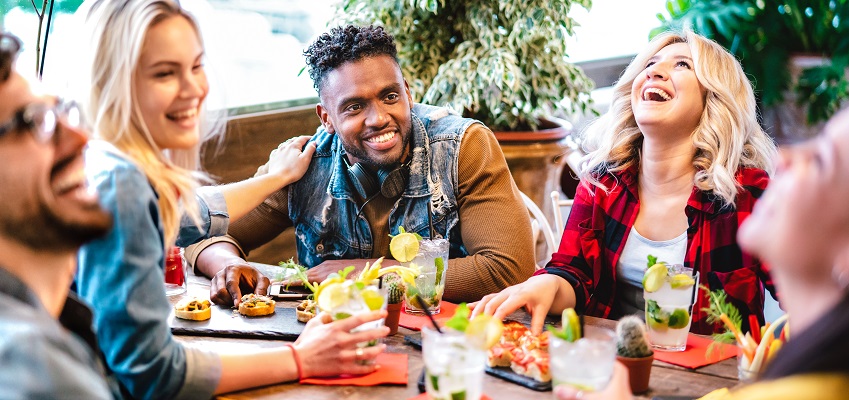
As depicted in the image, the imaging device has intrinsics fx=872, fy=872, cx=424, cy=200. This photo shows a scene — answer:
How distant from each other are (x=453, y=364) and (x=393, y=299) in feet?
1.73

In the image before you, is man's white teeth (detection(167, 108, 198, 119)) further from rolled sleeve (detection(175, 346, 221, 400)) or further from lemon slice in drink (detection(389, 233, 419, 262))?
lemon slice in drink (detection(389, 233, 419, 262))

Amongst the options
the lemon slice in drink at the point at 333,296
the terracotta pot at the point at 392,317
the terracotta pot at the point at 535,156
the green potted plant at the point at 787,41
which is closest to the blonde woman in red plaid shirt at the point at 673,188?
the terracotta pot at the point at 392,317

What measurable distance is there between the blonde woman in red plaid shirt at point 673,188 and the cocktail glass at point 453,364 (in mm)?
754

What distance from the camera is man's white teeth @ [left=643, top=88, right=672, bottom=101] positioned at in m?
2.46

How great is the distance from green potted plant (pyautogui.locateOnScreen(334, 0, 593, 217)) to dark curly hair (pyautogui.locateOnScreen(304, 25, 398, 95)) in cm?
132

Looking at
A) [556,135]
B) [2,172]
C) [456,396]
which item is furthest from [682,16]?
[2,172]

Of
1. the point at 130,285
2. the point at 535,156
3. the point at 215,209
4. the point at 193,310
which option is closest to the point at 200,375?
the point at 130,285

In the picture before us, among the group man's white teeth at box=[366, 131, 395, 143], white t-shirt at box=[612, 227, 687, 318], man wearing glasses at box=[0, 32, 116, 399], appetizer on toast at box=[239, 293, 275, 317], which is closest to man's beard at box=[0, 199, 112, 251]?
man wearing glasses at box=[0, 32, 116, 399]

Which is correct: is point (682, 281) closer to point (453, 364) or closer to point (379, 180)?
point (453, 364)

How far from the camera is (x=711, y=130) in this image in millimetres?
2412

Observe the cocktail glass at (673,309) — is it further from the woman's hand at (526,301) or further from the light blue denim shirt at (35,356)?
the light blue denim shirt at (35,356)

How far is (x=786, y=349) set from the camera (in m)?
1.11

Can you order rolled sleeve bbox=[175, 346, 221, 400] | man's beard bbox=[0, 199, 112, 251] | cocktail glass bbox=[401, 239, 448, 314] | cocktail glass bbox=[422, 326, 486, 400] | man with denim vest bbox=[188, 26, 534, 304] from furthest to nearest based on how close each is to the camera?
man with denim vest bbox=[188, 26, 534, 304]
cocktail glass bbox=[401, 239, 448, 314]
rolled sleeve bbox=[175, 346, 221, 400]
cocktail glass bbox=[422, 326, 486, 400]
man's beard bbox=[0, 199, 112, 251]

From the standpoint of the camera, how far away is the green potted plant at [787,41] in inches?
233
